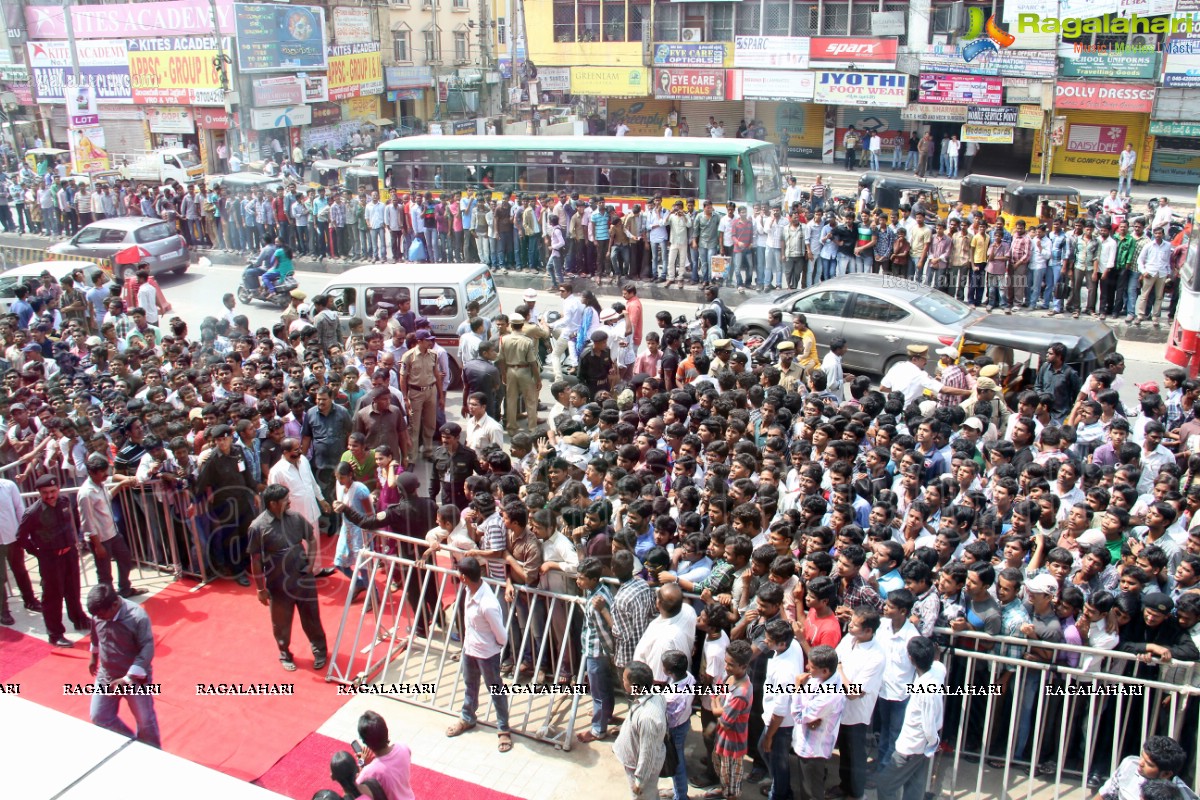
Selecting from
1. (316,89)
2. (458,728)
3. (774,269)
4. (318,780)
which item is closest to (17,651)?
(318,780)

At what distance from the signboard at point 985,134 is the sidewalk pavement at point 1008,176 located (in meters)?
1.30

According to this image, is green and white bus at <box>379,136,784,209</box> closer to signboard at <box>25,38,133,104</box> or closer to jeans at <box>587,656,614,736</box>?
jeans at <box>587,656,614,736</box>

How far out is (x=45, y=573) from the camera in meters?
7.67

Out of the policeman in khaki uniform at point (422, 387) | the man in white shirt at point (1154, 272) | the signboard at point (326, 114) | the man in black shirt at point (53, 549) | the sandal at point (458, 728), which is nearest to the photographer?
the sandal at point (458, 728)

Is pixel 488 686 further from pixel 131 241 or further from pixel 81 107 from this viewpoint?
pixel 81 107

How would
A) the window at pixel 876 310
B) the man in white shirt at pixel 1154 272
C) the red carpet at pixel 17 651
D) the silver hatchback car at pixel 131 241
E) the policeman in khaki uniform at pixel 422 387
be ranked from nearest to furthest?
the red carpet at pixel 17 651
the policeman in khaki uniform at pixel 422 387
the window at pixel 876 310
the man in white shirt at pixel 1154 272
the silver hatchback car at pixel 131 241

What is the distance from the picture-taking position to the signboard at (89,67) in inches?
1383

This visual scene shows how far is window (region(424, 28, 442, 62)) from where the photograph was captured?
4453 centimetres

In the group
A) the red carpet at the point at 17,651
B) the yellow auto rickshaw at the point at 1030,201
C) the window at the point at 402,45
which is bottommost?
the red carpet at the point at 17,651

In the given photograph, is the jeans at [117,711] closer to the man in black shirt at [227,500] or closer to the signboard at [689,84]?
the man in black shirt at [227,500]

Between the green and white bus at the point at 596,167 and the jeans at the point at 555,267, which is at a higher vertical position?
the green and white bus at the point at 596,167

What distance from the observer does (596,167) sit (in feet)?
68.6

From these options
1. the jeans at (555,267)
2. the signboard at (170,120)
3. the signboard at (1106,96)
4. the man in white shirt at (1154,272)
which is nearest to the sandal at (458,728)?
the man in white shirt at (1154,272)

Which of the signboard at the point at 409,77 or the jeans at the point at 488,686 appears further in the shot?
the signboard at the point at 409,77
